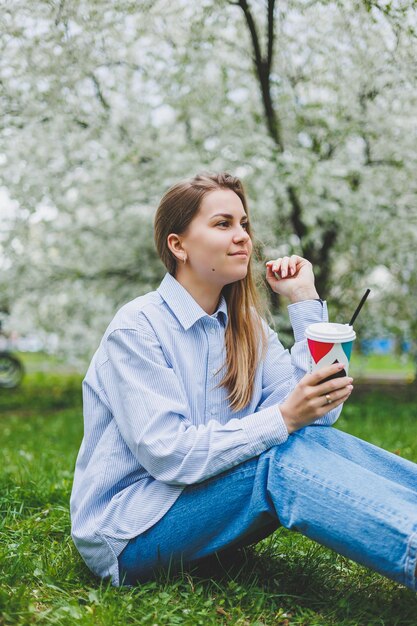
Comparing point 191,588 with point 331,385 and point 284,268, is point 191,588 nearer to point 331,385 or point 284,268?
point 331,385

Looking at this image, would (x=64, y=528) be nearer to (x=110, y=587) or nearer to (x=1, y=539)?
(x=1, y=539)

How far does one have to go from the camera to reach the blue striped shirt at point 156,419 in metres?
1.90

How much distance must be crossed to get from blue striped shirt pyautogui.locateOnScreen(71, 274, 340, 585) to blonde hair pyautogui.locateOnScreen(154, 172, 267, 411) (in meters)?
0.04

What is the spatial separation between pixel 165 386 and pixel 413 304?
6222mm

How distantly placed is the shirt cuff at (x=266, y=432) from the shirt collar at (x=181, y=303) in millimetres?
424

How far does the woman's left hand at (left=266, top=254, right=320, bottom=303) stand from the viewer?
232cm

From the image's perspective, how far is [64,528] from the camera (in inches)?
104

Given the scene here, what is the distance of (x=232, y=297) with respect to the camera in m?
2.40

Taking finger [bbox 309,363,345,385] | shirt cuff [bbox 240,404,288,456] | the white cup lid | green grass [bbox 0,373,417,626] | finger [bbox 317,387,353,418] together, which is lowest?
green grass [bbox 0,373,417,626]

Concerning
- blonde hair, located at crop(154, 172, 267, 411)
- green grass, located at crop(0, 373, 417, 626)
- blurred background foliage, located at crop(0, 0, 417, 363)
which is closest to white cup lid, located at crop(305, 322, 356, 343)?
blonde hair, located at crop(154, 172, 267, 411)

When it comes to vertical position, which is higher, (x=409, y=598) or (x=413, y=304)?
(x=409, y=598)

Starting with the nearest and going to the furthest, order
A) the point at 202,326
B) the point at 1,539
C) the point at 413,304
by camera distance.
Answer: the point at 202,326
the point at 1,539
the point at 413,304

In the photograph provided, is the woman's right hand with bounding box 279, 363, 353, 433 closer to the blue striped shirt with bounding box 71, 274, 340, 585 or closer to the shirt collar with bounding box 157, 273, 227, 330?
the blue striped shirt with bounding box 71, 274, 340, 585

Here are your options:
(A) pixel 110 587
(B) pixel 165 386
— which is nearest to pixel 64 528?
(A) pixel 110 587
